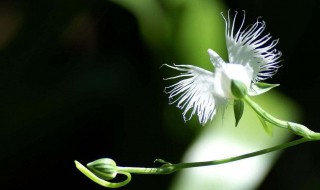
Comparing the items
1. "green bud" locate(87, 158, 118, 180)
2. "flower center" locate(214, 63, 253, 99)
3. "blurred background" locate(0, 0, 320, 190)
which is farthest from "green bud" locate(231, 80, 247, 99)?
"blurred background" locate(0, 0, 320, 190)

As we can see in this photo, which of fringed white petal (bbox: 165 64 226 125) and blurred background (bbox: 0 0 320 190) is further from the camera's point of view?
blurred background (bbox: 0 0 320 190)

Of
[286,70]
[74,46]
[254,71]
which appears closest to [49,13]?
[74,46]

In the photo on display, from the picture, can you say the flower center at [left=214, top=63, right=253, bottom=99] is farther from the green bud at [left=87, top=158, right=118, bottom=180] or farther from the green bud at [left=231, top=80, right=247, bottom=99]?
the green bud at [left=87, top=158, right=118, bottom=180]

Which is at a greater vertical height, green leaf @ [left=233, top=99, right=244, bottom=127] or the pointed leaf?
the pointed leaf

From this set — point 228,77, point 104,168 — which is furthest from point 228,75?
point 104,168

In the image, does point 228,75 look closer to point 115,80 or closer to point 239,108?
point 239,108

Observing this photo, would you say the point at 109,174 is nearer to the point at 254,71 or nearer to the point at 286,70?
the point at 254,71

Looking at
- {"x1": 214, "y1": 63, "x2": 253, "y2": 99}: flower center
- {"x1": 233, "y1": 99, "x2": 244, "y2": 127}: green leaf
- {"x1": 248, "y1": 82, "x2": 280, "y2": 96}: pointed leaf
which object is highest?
{"x1": 214, "y1": 63, "x2": 253, "y2": 99}: flower center
